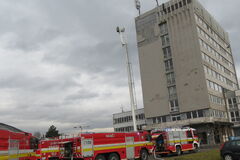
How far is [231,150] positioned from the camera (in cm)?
1633

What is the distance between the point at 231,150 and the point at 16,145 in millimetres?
13636

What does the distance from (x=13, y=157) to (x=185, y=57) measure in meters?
45.6

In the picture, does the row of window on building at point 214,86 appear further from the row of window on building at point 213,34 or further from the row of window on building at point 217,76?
the row of window on building at point 213,34

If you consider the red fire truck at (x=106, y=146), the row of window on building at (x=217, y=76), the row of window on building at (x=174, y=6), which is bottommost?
the red fire truck at (x=106, y=146)

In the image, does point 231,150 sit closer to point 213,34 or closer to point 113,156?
point 113,156

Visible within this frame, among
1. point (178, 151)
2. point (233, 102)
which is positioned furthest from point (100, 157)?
point (233, 102)

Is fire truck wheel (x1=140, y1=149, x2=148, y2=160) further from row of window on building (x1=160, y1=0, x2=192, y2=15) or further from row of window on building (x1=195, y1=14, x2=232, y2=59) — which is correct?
row of window on building (x1=160, y1=0, x2=192, y2=15)

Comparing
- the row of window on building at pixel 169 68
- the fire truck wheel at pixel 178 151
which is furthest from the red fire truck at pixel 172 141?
the row of window on building at pixel 169 68

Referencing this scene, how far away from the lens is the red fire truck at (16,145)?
14.1m

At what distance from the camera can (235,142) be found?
16484 mm

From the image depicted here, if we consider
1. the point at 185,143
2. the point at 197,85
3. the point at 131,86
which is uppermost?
the point at 197,85

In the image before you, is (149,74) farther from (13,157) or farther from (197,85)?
(13,157)

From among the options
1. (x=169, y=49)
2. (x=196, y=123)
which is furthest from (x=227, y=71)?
(x=196, y=123)

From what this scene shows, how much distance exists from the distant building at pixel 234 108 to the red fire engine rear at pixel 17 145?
168 feet
